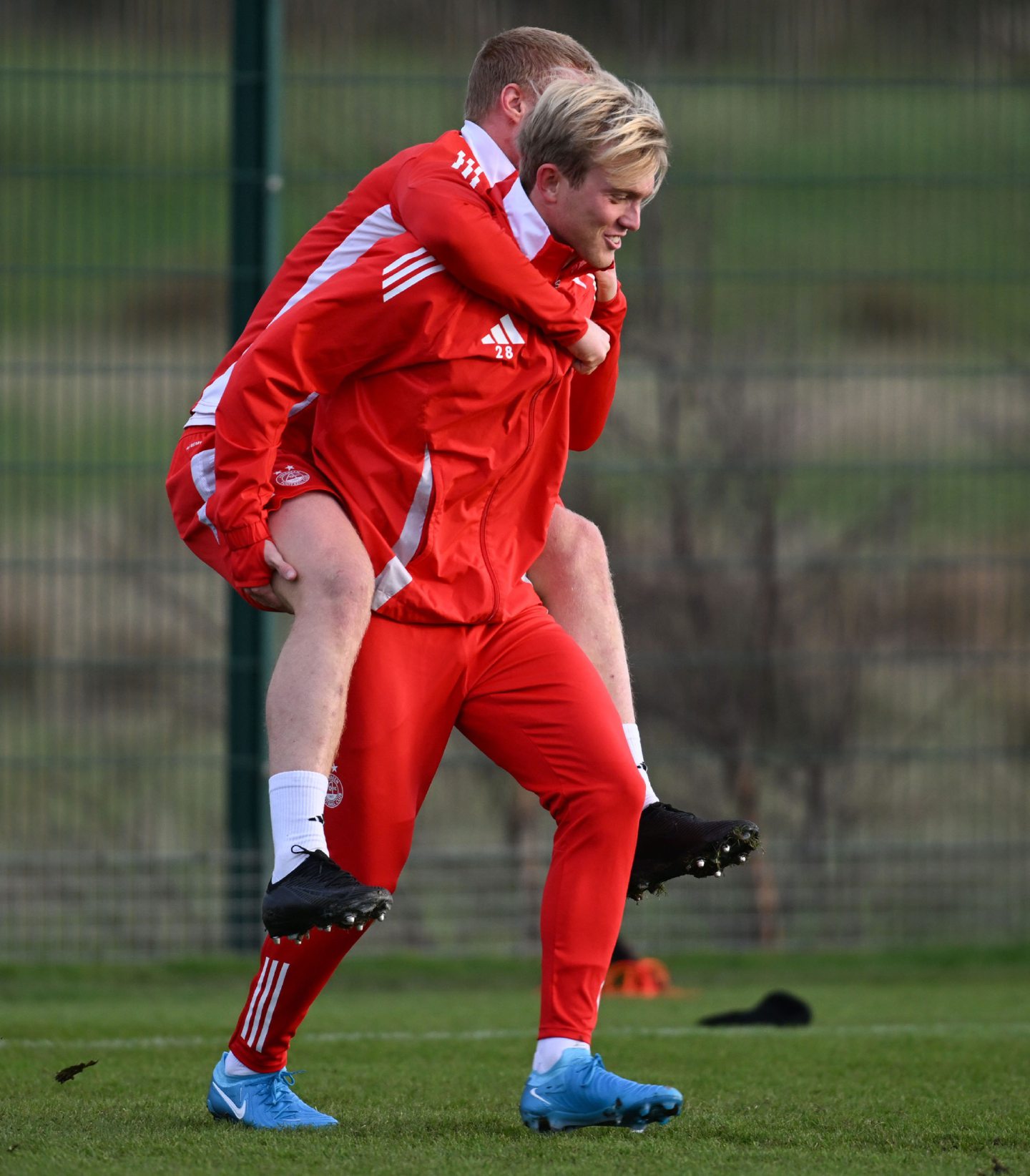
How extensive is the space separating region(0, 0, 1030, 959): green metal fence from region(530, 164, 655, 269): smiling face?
3903 millimetres

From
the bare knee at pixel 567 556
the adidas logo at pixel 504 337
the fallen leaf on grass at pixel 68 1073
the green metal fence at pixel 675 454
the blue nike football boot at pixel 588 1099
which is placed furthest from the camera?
the green metal fence at pixel 675 454

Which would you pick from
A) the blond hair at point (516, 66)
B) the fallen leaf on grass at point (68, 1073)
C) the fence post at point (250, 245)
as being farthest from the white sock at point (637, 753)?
the fence post at point (250, 245)

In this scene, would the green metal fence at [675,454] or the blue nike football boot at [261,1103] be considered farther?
the green metal fence at [675,454]

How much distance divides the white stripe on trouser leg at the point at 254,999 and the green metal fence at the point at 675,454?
3499 millimetres

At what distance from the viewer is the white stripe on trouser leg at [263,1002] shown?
11.5ft

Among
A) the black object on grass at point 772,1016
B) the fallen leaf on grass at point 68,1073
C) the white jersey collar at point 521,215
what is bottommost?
the black object on grass at point 772,1016

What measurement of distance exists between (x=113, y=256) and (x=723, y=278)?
2416mm

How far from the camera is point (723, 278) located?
7.41 metres

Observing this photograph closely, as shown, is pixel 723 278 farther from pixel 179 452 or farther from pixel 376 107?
pixel 179 452

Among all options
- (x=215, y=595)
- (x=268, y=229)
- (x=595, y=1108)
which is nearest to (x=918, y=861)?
(x=215, y=595)

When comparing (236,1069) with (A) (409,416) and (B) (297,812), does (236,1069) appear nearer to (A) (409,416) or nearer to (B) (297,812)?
(B) (297,812)

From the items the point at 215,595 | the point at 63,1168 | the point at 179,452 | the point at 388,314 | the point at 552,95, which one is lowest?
the point at 63,1168

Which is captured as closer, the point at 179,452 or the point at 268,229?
the point at 179,452

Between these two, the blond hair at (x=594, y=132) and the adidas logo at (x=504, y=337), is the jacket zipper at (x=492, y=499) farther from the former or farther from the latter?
the blond hair at (x=594, y=132)
